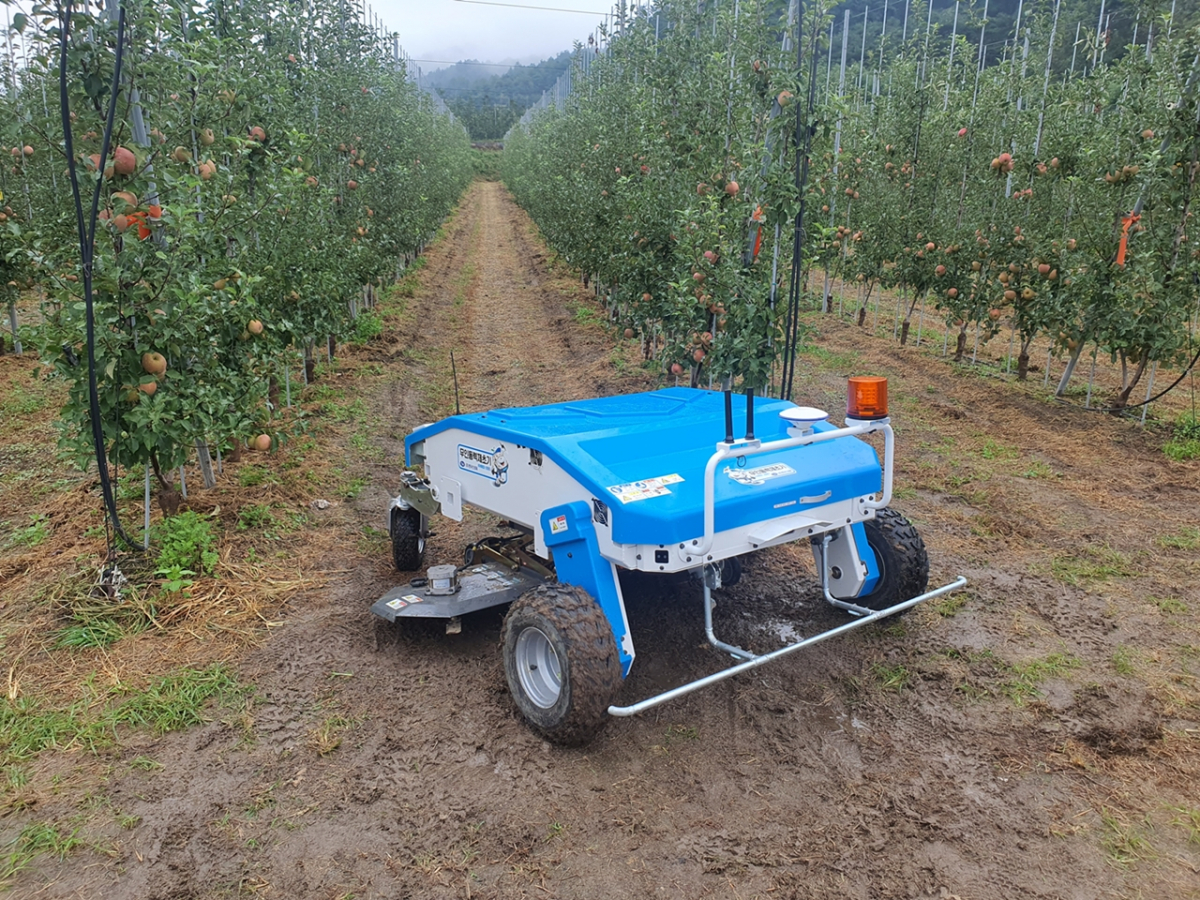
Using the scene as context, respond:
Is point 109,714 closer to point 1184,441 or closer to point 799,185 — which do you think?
point 799,185

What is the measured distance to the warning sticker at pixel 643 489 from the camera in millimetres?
→ 3135

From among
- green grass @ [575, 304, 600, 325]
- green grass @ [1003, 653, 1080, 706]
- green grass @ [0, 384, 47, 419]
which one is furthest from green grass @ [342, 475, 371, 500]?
green grass @ [575, 304, 600, 325]

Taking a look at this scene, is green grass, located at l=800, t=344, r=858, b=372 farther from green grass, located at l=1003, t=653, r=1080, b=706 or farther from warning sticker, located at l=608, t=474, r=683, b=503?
warning sticker, located at l=608, t=474, r=683, b=503

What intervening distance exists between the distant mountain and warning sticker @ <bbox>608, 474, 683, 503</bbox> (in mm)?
45387

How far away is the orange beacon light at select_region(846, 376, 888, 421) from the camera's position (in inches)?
125

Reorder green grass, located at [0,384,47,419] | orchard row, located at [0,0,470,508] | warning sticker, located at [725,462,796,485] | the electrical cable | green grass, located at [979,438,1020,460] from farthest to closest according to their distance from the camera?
green grass, located at [0,384,47,419] → green grass, located at [979,438,1020,460] → the electrical cable → orchard row, located at [0,0,470,508] → warning sticker, located at [725,462,796,485]

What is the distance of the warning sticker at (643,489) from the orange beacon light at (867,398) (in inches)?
29.5

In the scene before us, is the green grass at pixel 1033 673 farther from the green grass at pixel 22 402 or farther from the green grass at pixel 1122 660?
the green grass at pixel 22 402

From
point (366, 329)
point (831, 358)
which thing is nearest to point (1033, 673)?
point (831, 358)

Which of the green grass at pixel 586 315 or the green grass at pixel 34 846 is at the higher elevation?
the green grass at pixel 34 846

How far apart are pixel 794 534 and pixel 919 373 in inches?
328

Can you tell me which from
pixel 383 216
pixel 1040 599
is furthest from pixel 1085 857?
pixel 383 216

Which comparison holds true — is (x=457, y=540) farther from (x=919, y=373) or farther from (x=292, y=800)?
(x=919, y=373)

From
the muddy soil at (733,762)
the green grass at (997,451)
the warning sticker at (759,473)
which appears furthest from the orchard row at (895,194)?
the muddy soil at (733,762)
